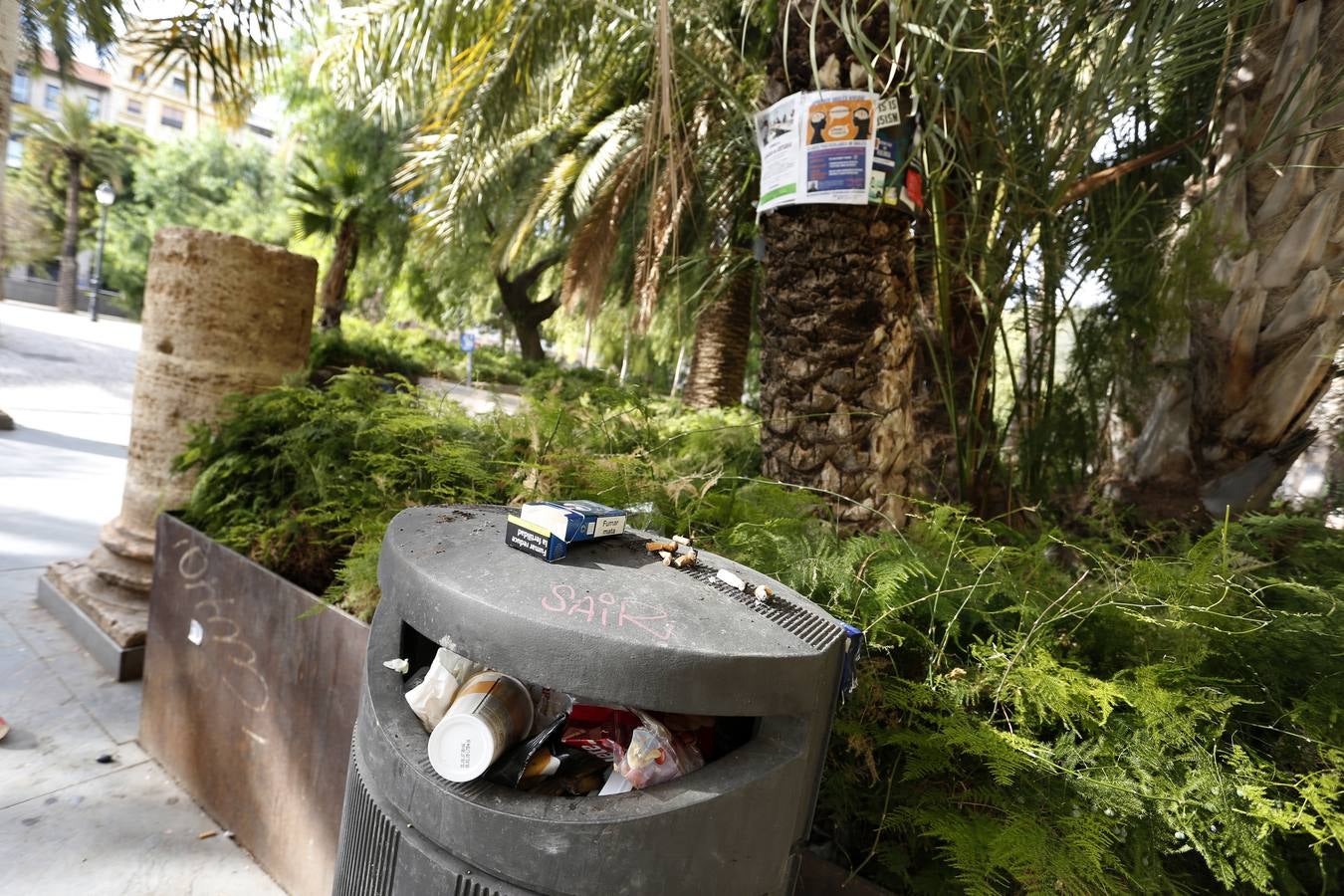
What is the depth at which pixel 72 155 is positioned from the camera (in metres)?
30.7

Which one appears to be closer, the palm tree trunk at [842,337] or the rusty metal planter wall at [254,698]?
the rusty metal planter wall at [254,698]

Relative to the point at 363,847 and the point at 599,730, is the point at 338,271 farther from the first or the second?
the point at 599,730

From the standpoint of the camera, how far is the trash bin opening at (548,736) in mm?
1006

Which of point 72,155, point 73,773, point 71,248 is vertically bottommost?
point 73,773

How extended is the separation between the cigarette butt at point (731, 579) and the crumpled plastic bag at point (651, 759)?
277 mm

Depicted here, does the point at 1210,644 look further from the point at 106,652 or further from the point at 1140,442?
the point at 106,652

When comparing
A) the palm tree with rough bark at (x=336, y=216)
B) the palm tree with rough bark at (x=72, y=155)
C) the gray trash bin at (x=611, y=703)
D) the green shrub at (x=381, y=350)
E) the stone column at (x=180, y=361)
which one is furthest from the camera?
the palm tree with rough bark at (x=72, y=155)

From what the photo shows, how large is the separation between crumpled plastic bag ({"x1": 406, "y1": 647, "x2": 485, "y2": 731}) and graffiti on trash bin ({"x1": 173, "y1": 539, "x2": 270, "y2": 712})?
143cm

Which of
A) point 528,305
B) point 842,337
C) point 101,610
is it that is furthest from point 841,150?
point 528,305

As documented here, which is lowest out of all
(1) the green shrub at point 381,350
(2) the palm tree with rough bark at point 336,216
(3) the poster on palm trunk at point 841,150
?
(1) the green shrub at point 381,350

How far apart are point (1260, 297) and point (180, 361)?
4.41m

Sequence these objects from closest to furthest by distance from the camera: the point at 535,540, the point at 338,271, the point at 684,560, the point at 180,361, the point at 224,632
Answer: the point at 535,540 < the point at 684,560 < the point at 224,632 < the point at 180,361 < the point at 338,271

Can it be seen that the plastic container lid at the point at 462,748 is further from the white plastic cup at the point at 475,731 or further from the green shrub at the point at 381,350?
the green shrub at the point at 381,350

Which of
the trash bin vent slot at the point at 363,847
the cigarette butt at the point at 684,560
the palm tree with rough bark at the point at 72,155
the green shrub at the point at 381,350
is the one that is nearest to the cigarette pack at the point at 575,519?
the cigarette butt at the point at 684,560
